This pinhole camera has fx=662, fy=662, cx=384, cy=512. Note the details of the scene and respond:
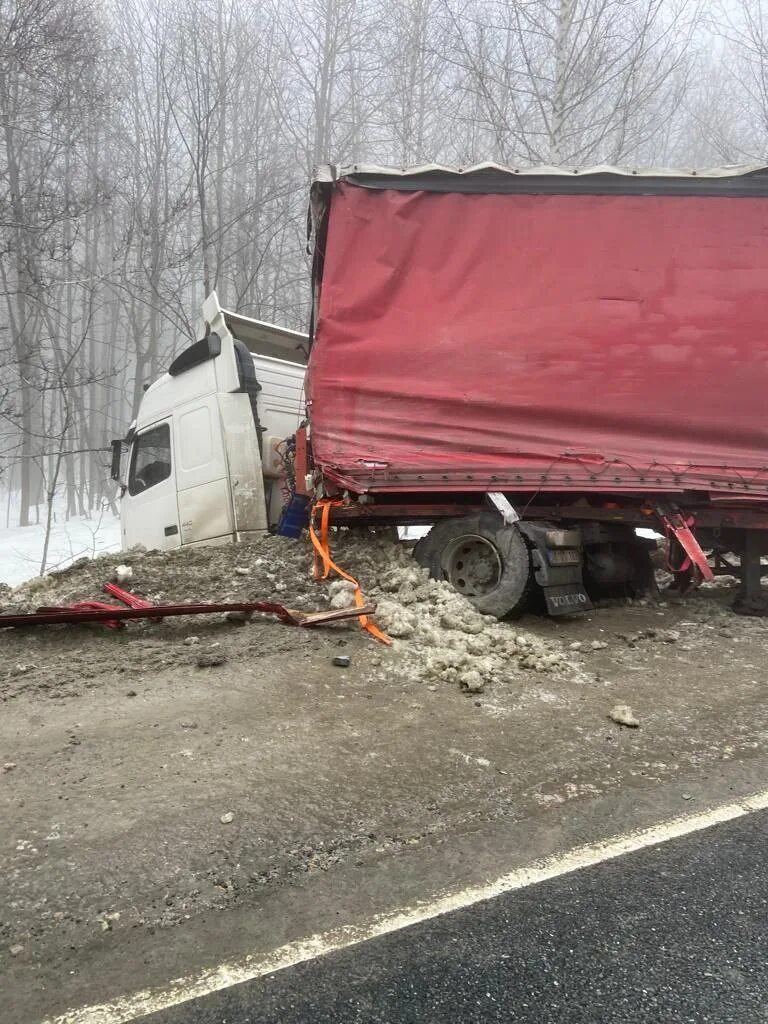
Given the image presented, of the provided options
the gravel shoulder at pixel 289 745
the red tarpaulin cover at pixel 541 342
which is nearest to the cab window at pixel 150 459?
the gravel shoulder at pixel 289 745

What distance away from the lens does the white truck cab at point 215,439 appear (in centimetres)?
736

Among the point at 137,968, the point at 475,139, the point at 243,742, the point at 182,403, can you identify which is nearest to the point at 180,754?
the point at 243,742

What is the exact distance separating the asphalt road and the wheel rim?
11.2ft

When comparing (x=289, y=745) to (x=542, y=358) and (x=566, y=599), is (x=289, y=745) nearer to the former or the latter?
(x=566, y=599)

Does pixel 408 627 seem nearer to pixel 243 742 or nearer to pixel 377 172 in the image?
pixel 243 742

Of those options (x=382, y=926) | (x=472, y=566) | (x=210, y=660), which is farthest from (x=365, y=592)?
(x=382, y=926)

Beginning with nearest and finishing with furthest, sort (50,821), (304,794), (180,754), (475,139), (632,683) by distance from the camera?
(50,821), (304,794), (180,754), (632,683), (475,139)

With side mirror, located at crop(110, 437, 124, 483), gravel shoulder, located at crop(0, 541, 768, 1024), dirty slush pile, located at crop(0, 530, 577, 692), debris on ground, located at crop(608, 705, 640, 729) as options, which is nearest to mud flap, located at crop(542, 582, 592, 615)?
gravel shoulder, located at crop(0, 541, 768, 1024)

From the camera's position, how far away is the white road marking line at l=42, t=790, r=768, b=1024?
5.64 ft

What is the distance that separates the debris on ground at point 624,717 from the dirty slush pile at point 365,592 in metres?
0.78

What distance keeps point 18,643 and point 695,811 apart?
175 inches

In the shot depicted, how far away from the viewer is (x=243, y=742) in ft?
11.0

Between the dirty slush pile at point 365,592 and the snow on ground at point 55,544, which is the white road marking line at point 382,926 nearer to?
the dirty slush pile at point 365,592

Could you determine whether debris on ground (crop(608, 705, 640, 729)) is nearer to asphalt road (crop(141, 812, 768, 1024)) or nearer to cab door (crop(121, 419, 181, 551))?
asphalt road (crop(141, 812, 768, 1024))
